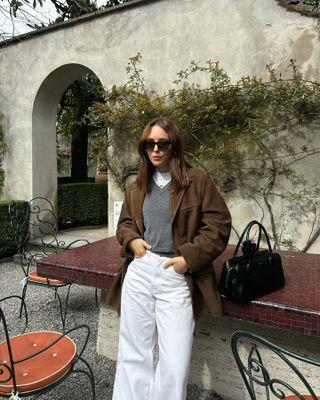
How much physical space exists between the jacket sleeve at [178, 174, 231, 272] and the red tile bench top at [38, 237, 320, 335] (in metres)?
0.47

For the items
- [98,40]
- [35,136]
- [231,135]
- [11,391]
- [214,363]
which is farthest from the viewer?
[35,136]

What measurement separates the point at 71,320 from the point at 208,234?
2801 millimetres

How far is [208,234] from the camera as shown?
1.84 m

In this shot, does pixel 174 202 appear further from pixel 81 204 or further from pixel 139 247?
pixel 81 204

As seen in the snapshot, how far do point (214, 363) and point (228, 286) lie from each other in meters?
1.06

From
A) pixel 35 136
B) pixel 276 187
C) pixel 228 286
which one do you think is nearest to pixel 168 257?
pixel 228 286

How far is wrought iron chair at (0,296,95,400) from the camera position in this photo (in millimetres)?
1846

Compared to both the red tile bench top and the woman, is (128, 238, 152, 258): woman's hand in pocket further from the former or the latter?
the red tile bench top

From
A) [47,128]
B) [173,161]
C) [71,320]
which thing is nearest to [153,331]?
[173,161]

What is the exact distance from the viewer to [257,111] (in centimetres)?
531

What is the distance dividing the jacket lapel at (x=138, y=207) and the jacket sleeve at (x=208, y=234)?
297 mm

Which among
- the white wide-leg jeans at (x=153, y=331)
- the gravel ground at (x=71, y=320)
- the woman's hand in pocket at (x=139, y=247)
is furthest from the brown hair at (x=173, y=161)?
the gravel ground at (x=71, y=320)

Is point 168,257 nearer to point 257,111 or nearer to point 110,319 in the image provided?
point 110,319

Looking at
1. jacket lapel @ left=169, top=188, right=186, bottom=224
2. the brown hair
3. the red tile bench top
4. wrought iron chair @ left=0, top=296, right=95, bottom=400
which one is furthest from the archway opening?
jacket lapel @ left=169, top=188, right=186, bottom=224
